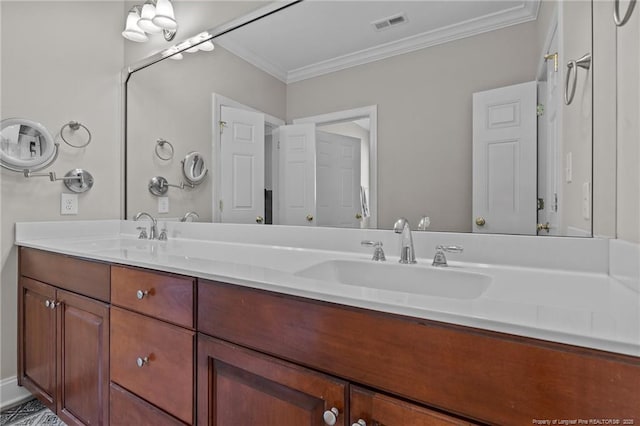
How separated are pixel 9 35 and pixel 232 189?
1.41m

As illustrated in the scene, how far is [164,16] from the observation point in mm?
1928

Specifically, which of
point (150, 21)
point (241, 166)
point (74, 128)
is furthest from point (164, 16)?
point (241, 166)

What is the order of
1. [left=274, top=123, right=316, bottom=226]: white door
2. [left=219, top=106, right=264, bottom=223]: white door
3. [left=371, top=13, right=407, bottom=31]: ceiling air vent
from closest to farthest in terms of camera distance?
[left=371, top=13, right=407, bottom=31]: ceiling air vent
[left=274, top=123, right=316, bottom=226]: white door
[left=219, top=106, right=264, bottom=223]: white door

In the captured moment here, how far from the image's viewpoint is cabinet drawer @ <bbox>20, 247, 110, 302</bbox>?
50.8 inches

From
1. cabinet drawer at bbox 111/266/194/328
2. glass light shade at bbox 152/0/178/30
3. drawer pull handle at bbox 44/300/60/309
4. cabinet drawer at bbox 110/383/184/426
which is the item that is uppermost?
glass light shade at bbox 152/0/178/30

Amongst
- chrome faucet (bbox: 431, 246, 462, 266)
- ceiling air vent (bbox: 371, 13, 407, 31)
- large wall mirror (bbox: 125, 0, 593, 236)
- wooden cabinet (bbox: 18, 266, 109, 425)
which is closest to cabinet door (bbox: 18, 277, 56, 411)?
wooden cabinet (bbox: 18, 266, 109, 425)

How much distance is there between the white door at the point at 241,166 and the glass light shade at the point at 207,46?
343mm

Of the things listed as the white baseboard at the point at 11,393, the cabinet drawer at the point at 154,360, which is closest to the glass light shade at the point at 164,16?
the cabinet drawer at the point at 154,360

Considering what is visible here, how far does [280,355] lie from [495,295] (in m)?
0.49

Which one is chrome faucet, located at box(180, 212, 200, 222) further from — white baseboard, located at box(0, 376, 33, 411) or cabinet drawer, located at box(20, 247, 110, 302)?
white baseboard, located at box(0, 376, 33, 411)

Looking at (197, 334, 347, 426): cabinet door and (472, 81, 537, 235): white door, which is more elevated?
(472, 81, 537, 235): white door

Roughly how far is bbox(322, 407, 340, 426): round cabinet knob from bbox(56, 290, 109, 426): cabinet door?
952 mm

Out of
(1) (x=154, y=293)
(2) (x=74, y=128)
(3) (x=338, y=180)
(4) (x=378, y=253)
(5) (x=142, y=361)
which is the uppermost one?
(2) (x=74, y=128)

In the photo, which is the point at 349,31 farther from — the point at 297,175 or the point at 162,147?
the point at 162,147
